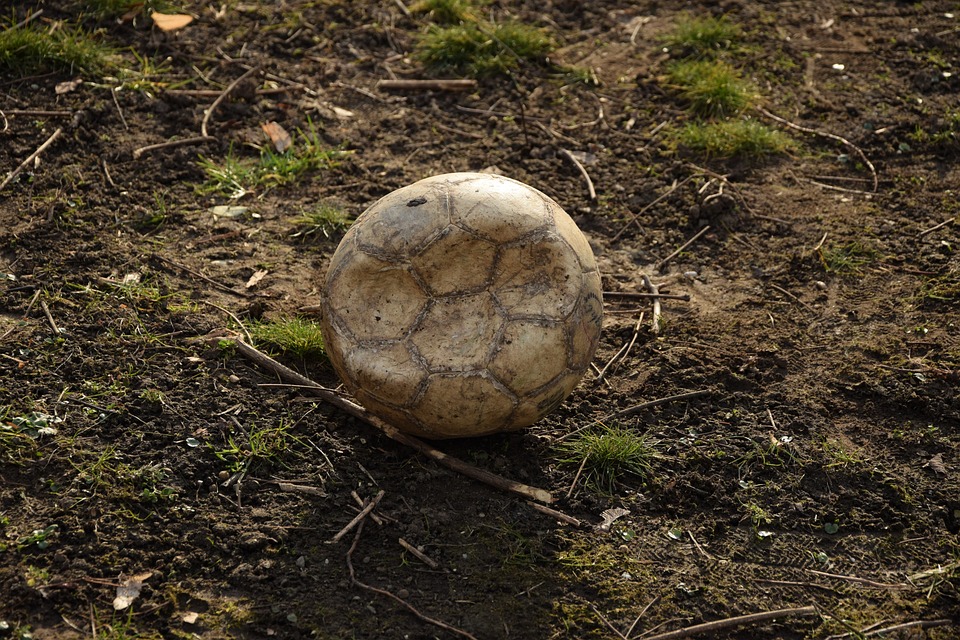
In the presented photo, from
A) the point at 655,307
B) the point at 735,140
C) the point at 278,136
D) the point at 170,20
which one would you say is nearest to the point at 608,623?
the point at 655,307

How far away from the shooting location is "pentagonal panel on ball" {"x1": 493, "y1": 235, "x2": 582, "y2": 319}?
3.59 metres

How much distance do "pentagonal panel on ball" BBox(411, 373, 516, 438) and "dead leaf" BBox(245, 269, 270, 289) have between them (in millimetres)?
1619

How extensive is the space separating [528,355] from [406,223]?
0.70 meters

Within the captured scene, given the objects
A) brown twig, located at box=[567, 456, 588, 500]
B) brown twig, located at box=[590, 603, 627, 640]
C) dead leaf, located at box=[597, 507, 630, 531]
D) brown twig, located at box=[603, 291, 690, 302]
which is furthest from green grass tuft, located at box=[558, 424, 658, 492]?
brown twig, located at box=[603, 291, 690, 302]

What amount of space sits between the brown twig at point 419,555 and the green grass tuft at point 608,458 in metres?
0.75

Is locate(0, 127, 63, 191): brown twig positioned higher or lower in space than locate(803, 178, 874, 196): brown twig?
higher

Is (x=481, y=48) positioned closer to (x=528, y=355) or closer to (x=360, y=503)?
(x=528, y=355)

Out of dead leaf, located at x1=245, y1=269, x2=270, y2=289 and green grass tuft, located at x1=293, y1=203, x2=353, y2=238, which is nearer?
dead leaf, located at x1=245, y1=269, x2=270, y2=289

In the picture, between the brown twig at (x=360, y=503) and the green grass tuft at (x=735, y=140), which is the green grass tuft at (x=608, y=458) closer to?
the brown twig at (x=360, y=503)

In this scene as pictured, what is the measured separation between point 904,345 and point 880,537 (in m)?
1.18


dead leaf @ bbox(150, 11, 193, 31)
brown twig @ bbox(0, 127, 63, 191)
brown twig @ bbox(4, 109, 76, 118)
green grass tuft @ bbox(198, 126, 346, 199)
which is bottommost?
green grass tuft @ bbox(198, 126, 346, 199)

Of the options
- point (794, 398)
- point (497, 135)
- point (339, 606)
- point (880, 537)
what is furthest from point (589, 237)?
point (339, 606)

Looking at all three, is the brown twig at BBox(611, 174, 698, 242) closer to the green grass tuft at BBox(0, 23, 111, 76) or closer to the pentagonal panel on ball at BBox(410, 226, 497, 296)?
the pentagonal panel on ball at BBox(410, 226, 497, 296)

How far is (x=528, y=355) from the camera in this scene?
11.6ft
